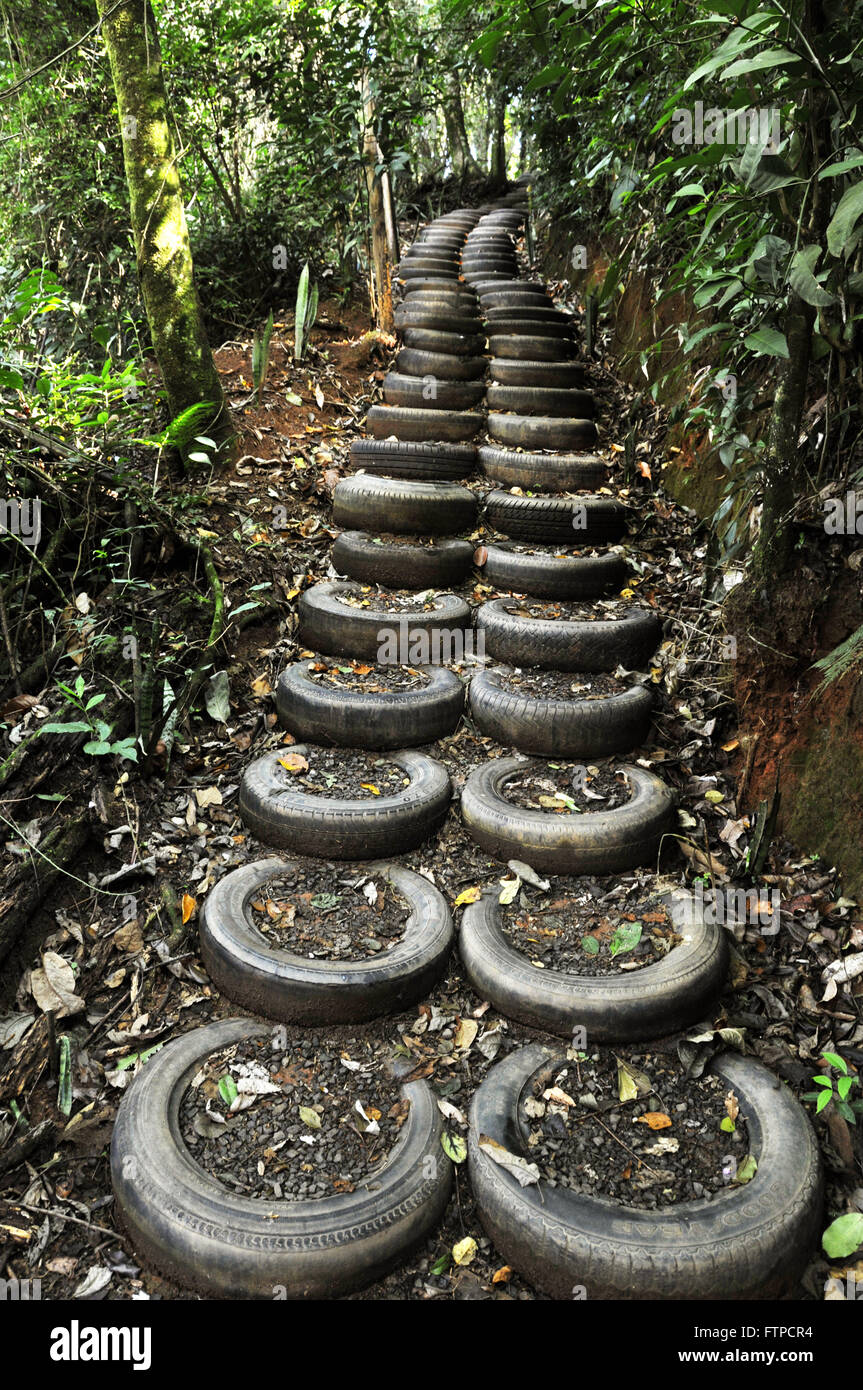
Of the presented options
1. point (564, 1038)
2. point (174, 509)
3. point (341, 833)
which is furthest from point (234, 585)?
point (564, 1038)

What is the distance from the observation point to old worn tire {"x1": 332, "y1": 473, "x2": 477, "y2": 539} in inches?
185

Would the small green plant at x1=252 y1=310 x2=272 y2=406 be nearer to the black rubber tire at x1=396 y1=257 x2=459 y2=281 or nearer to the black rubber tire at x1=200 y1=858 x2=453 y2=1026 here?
the black rubber tire at x1=396 y1=257 x2=459 y2=281

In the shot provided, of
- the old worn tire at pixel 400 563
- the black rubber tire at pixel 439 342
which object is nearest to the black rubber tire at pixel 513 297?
the black rubber tire at pixel 439 342

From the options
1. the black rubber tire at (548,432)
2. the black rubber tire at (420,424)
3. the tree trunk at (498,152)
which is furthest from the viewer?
the tree trunk at (498,152)

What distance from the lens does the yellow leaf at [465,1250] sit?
199 cm

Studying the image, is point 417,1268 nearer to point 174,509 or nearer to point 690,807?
point 690,807

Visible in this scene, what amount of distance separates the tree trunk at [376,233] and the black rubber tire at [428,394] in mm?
1111

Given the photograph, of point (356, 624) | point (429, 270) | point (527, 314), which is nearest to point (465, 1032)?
point (356, 624)

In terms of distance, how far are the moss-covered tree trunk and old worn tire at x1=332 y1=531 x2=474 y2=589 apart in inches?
44.5

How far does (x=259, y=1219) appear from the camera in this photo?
6.28 ft

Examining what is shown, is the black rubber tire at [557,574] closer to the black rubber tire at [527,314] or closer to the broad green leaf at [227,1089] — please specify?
the broad green leaf at [227,1089]

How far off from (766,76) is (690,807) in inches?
102

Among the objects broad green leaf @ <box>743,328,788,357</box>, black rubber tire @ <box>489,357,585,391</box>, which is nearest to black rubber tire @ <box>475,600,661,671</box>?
broad green leaf @ <box>743,328,788,357</box>

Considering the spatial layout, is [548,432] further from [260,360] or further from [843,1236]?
[843,1236]
